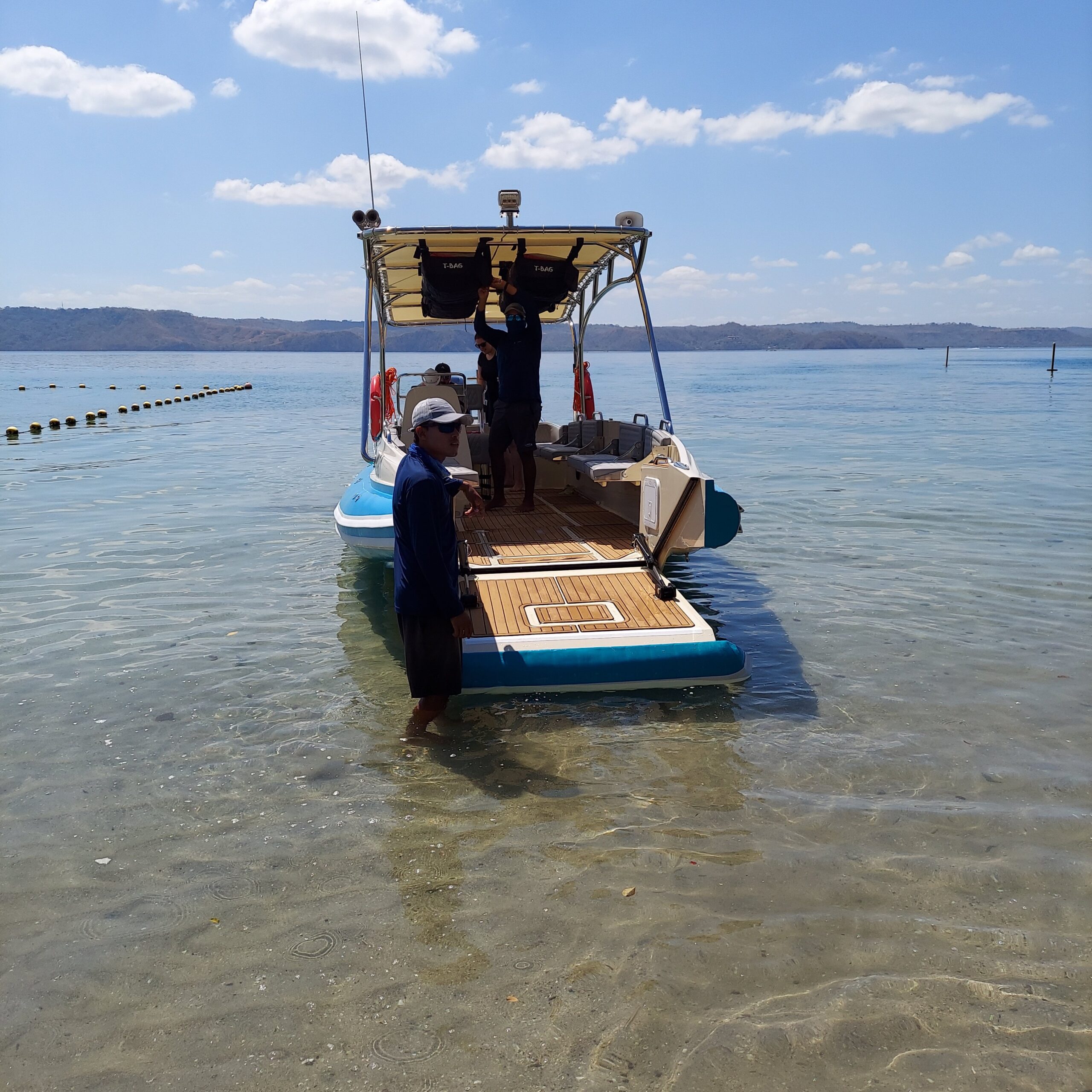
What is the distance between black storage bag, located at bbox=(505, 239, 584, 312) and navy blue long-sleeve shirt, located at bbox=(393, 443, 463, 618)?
4.81m

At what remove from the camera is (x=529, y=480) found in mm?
9328

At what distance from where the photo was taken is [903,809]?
15.5 ft

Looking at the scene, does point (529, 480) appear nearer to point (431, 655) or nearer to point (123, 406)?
point (431, 655)

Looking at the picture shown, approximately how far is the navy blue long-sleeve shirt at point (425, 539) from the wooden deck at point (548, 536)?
2.15 m

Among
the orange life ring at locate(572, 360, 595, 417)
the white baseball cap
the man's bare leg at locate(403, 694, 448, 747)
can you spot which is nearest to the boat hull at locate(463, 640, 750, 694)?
the man's bare leg at locate(403, 694, 448, 747)

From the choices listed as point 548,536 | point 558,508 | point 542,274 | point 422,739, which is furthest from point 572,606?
point 542,274

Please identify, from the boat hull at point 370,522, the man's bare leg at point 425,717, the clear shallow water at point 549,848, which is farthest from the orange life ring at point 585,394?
the man's bare leg at point 425,717

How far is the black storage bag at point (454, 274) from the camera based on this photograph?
937 centimetres

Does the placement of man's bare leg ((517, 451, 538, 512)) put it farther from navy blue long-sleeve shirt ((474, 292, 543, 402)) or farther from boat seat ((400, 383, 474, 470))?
boat seat ((400, 383, 474, 470))

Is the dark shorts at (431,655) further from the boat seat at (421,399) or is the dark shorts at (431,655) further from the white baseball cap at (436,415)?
the boat seat at (421,399)

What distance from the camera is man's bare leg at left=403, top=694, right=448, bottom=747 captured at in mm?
5633

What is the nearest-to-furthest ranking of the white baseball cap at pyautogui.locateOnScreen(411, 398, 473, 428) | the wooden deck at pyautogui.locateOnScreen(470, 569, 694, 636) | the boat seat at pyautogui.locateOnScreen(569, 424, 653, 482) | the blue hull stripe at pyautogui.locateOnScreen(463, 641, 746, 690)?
the white baseball cap at pyautogui.locateOnScreen(411, 398, 473, 428)
the blue hull stripe at pyautogui.locateOnScreen(463, 641, 746, 690)
the wooden deck at pyautogui.locateOnScreen(470, 569, 694, 636)
the boat seat at pyautogui.locateOnScreen(569, 424, 653, 482)

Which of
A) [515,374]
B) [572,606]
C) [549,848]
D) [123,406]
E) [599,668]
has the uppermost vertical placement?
[515,374]

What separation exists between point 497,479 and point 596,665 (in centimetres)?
390
